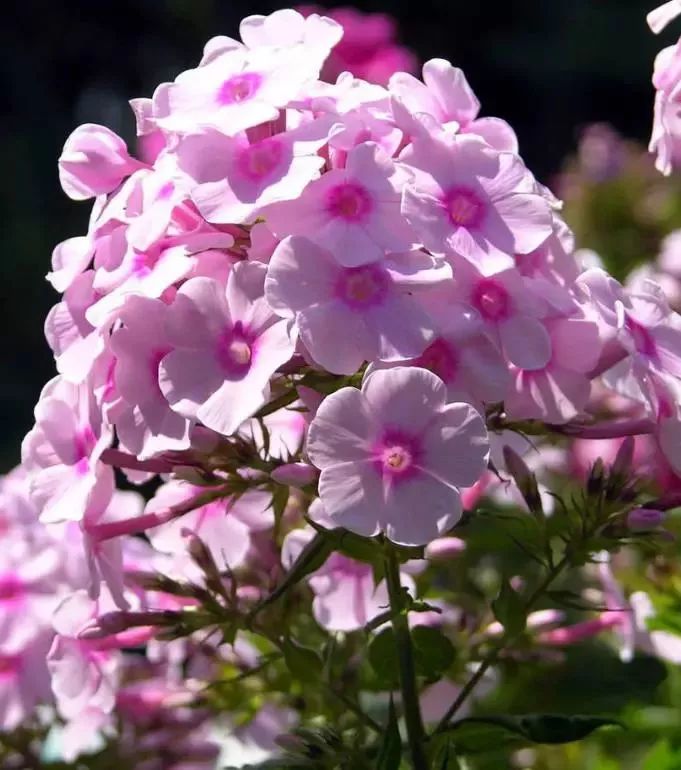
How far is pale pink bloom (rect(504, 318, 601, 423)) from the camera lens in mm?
694

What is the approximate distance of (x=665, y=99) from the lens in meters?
0.78

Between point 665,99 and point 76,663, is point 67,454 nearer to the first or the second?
point 76,663

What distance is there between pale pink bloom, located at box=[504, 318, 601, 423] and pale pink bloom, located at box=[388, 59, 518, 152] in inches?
5.4

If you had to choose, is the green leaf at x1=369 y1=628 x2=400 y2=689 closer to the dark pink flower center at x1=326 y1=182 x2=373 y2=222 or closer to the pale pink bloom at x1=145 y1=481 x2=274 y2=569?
the pale pink bloom at x1=145 y1=481 x2=274 y2=569

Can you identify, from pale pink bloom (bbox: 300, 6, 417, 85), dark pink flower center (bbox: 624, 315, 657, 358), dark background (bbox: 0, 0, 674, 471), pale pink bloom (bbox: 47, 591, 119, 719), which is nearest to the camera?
dark pink flower center (bbox: 624, 315, 657, 358)

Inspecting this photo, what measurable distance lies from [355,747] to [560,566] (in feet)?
0.52

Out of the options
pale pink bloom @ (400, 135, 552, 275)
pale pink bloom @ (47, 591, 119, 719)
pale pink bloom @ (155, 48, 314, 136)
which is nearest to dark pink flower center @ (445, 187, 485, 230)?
pale pink bloom @ (400, 135, 552, 275)

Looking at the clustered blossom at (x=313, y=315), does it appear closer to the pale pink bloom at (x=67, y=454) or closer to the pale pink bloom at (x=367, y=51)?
the pale pink bloom at (x=67, y=454)

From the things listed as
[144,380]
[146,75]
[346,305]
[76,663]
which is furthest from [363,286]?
[146,75]

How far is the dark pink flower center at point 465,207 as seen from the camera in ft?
2.19

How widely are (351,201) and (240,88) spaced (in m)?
0.11

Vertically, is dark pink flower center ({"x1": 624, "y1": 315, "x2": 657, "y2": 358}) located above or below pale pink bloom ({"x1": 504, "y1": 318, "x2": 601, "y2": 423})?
above

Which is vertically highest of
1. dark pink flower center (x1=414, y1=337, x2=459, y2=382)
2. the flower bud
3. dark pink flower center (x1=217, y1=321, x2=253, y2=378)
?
dark pink flower center (x1=217, y1=321, x2=253, y2=378)

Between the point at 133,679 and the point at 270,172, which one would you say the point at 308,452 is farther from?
the point at 133,679
